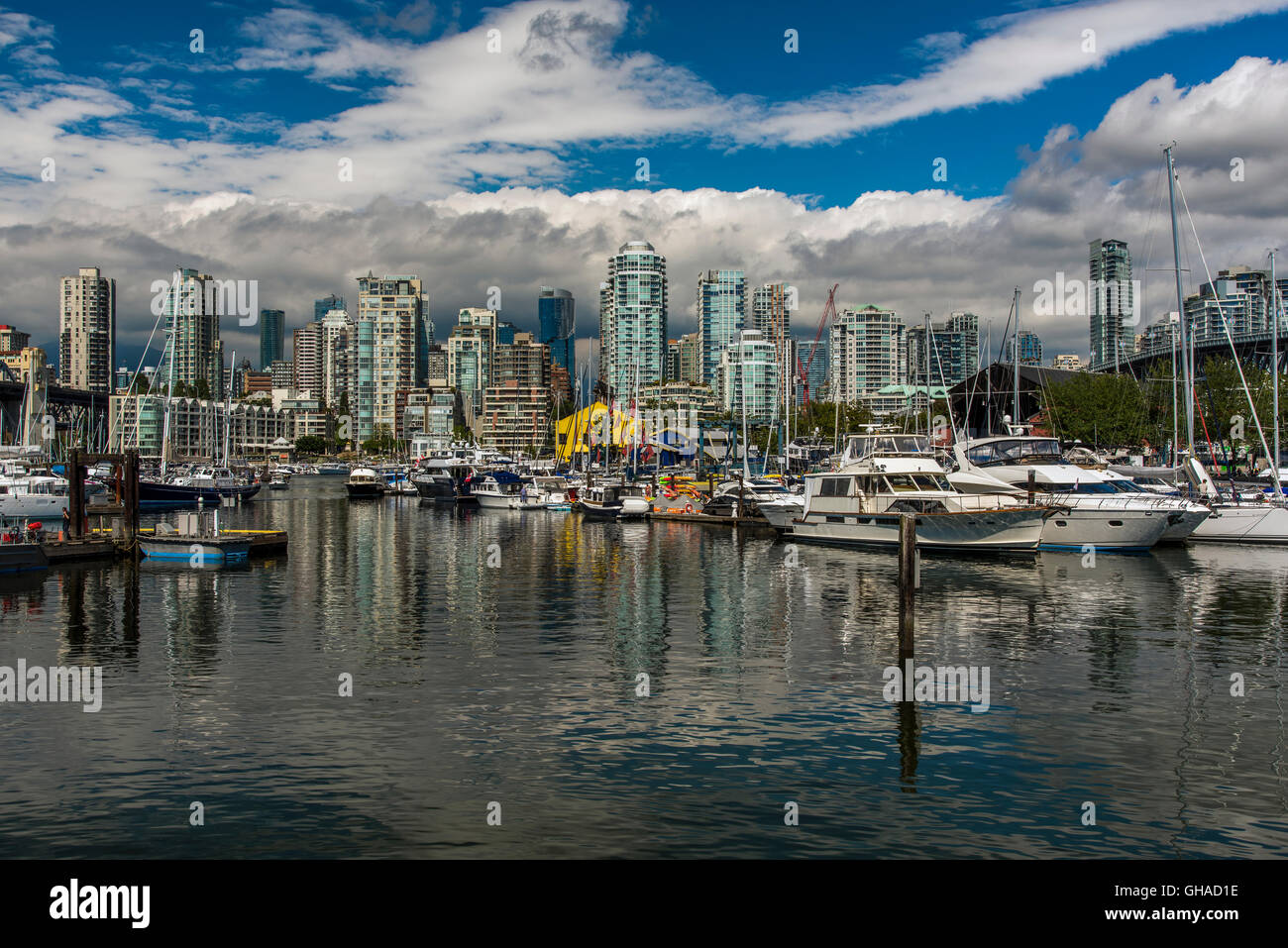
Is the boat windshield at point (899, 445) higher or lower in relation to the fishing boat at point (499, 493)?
higher

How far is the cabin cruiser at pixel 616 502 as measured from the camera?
277 ft

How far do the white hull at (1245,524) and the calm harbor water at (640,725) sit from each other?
18.7 meters

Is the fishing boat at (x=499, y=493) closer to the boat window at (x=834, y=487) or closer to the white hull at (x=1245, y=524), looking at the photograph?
the boat window at (x=834, y=487)

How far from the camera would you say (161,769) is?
17906 mm

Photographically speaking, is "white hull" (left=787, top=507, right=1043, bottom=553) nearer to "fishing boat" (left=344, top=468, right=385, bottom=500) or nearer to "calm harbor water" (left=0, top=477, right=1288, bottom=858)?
"calm harbor water" (left=0, top=477, right=1288, bottom=858)

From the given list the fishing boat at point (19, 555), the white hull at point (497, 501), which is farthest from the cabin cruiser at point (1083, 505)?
the white hull at point (497, 501)

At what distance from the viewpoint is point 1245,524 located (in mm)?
58375

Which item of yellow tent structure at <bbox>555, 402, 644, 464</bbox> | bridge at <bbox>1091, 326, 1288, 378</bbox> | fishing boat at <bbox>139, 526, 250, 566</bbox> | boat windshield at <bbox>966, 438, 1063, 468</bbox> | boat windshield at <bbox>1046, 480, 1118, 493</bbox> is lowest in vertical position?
fishing boat at <bbox>139, 526, 250, 566</bbox>

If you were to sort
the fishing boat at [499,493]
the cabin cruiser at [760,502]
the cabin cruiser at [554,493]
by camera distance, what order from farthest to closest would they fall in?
the fishing boat at [499,493]
the cabin cruiser at [554,493]
the cabin cruiser at [760,502]

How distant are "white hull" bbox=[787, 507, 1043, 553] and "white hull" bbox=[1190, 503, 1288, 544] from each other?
15.7 meters

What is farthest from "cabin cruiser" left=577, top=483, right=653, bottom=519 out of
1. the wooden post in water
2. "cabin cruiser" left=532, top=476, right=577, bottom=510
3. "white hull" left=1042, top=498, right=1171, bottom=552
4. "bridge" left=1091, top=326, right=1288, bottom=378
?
"bridge" left=1091, top=326, right=1288, bottom=378

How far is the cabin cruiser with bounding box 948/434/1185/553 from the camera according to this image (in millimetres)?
54125

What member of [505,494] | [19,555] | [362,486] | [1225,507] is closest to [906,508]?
[1225,507]
